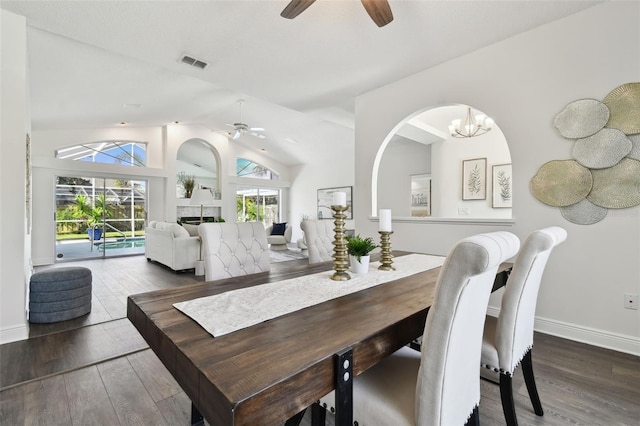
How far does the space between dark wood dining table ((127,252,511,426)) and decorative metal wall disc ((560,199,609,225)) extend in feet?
6.11

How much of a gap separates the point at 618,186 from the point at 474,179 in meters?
3.03

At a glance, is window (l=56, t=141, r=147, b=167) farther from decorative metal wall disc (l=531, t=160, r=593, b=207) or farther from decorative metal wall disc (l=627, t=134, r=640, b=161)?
decorative metal wall disc (l=627, t=134, r=640, b=161)

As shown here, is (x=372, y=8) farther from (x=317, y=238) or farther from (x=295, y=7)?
(x=317, y=238)

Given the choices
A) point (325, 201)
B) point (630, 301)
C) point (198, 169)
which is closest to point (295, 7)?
point (630, 301)

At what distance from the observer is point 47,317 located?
2828 millimetres

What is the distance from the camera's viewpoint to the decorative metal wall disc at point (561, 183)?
2.31m

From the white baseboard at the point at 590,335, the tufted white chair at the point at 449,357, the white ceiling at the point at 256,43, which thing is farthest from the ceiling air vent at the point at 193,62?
the white baseboard at the point at 590,335

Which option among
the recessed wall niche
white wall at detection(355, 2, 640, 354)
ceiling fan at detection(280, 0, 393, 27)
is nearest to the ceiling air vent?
ceiling fan at detection(280, 0, 393, 27)

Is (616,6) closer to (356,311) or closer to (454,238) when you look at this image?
(454,238)

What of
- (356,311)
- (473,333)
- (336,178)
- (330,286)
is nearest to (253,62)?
(330,286)

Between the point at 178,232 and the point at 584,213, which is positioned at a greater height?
the point at 584,213

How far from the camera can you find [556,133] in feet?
8.01

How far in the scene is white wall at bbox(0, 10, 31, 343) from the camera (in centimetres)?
236

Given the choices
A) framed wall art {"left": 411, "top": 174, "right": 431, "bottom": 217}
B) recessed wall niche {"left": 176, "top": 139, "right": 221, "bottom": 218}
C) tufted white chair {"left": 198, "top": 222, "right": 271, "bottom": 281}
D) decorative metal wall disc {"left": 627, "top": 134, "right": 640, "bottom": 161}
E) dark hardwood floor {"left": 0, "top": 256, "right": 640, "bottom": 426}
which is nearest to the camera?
Answer: dark hardwood floor {"left": 0, "top": 256, "right": 640, "bottom": 426}
